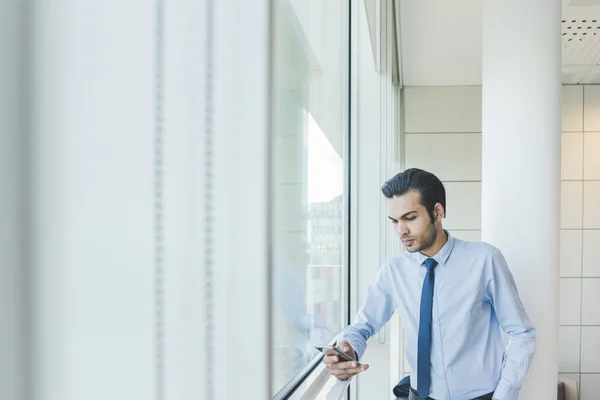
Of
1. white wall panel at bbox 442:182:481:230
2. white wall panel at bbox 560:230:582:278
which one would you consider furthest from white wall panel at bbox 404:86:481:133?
white wall panel at bbox 560:230:582:278

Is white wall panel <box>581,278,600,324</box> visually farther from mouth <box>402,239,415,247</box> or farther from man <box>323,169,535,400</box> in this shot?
mouth <box>402,239,415,247</box>

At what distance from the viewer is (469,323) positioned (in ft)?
7.85

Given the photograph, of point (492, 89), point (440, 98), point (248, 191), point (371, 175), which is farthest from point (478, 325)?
point (440, 98)

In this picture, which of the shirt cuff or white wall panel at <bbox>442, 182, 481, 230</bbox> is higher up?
white wall panel at <bbox>442, 182, 481, 230</bbox>

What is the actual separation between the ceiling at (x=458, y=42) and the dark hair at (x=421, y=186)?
1919 mm

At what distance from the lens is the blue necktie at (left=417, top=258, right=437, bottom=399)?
2.43m

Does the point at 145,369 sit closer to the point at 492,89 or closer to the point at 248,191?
the point at 248,191

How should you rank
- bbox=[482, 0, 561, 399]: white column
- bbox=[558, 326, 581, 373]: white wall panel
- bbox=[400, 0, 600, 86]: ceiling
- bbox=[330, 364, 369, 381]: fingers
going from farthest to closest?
bbox=[558, 326, 581, 373]: white wall panel → bbox=[400, 0, 600, 86]: ceiling → bbox=[482, 0, 561, 399]: white column → bbox=[330, 364, 369, 381]: fingers

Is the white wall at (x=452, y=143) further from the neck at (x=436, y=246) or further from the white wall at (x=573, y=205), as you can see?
the neck at (x=436, y=246)

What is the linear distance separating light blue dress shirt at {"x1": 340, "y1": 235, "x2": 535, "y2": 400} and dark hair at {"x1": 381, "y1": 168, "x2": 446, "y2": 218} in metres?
0.21

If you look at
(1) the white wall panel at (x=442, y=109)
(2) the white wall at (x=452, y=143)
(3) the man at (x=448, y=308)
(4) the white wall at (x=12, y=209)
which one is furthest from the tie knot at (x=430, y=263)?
(1) the white wall panel at (x=442, y=109)

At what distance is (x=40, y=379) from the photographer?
32 centimetres

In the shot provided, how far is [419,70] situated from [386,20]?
2.03 meters

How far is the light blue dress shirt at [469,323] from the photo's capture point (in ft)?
7.75
